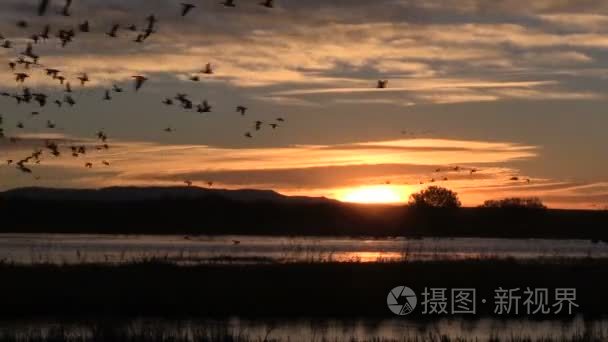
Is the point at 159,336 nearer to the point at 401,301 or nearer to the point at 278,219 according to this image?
the point at 401,301

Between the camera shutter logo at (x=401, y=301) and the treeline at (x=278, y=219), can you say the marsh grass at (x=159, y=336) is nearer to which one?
the camera shutter logo at (x=401, y=301)

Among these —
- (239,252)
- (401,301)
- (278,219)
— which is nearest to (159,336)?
(401,301)

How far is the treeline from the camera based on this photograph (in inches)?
4530

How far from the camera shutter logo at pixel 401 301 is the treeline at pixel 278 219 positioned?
84.2 meters

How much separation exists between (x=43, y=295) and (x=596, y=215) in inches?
4240

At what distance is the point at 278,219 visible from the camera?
12144 centimetres

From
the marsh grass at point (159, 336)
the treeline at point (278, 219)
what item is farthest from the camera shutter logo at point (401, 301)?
the treeline at point (278, 219)

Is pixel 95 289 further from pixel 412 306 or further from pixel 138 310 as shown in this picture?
pixel 412 306

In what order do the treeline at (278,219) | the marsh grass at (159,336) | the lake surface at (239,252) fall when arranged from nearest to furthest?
the marsh grass at (159,336), the lake surface at (239,252), the treeline at (278,219)

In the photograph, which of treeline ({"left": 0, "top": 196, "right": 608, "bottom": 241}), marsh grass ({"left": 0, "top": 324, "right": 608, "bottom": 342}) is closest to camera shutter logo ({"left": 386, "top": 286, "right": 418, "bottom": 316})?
marsh grass ({"left": 0, "top": 324, "right": 608, "bottom": 342})

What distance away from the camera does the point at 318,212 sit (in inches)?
4840

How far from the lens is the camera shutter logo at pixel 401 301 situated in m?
31.2

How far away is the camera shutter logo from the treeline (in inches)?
3317

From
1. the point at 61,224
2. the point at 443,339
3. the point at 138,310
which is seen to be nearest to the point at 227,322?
the point at 138,310
